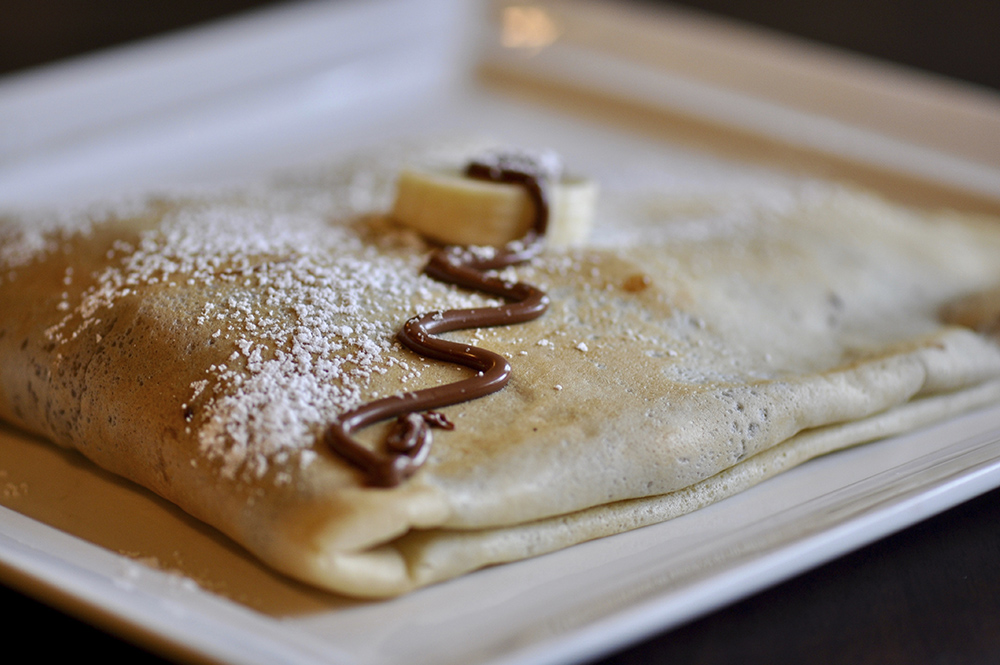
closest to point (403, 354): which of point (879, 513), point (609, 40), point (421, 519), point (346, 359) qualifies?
point (346, 359)

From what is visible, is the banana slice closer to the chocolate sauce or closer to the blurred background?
the chocolate sauce

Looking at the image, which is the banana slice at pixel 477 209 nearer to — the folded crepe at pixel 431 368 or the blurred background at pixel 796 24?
the folded crepe at pixel 431 368

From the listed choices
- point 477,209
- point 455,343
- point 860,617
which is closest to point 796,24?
point 477,209

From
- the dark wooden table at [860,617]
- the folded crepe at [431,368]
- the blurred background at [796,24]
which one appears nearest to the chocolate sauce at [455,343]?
the folded crepe at [431,368]

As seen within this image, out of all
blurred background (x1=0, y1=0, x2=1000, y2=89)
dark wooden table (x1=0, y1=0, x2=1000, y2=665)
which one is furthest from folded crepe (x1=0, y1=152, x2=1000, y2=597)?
blurred background (x1=0, y1=0, x2=1000, y2=89)

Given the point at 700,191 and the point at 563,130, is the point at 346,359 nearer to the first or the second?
the point at 700,191

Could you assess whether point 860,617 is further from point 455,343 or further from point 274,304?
point 274,304
